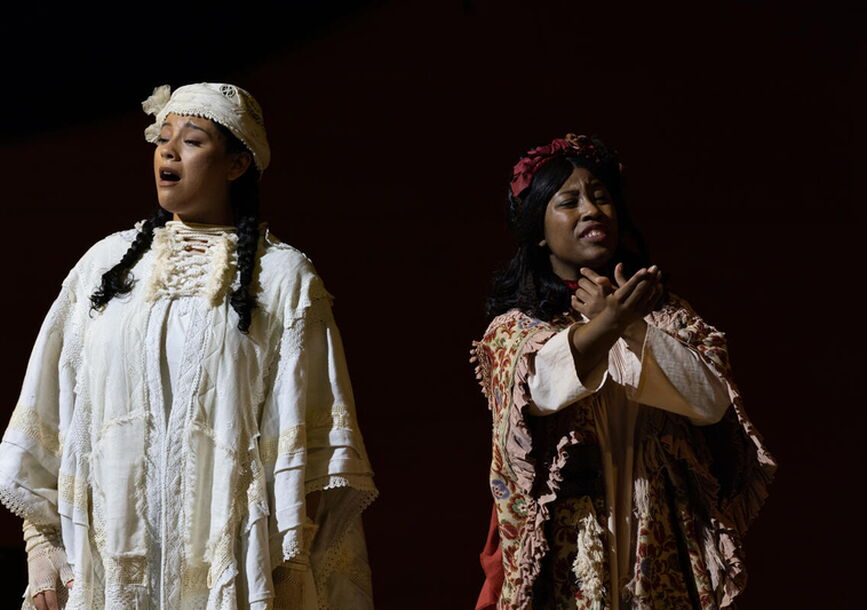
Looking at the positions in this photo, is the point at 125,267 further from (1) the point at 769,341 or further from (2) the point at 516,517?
(1) the point at 769,341

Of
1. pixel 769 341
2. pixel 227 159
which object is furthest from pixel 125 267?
pixel 769 341

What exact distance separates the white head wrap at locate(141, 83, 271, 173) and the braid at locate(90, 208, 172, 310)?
213mm

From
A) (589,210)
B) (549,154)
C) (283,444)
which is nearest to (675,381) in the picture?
(589,210)

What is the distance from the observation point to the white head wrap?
11.2 ft

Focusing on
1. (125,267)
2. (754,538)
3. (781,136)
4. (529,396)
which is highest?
(781,136)

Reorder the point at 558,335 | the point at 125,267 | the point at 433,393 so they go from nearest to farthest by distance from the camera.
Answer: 1. the point at 558,335
2. the point at 125,267
3. the point at 433,393

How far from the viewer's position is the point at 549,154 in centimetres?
344

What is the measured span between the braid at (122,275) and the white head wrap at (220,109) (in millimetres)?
213

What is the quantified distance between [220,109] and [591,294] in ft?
2.82

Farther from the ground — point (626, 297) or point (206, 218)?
point (206, 218)

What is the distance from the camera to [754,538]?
4.45 meters

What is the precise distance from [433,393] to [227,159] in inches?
47.5

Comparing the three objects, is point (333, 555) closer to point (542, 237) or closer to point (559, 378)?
point (559, 378)

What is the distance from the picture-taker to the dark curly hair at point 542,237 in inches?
134
